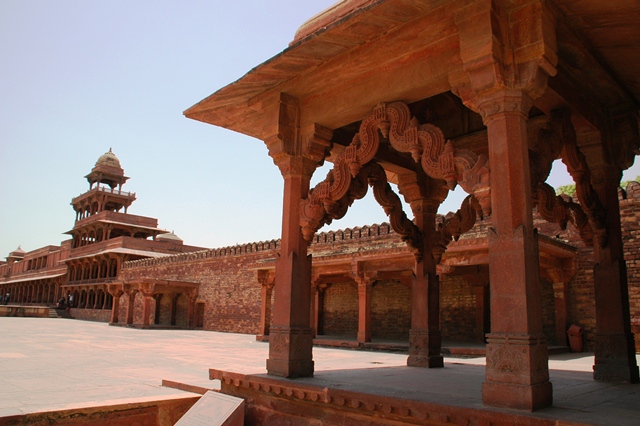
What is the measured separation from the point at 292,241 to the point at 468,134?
9.69 ft

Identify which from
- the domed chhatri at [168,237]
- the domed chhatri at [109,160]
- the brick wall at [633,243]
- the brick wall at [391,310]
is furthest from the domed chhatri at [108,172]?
the brick wall at [633,243]

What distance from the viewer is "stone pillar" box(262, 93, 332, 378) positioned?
5.47 meters

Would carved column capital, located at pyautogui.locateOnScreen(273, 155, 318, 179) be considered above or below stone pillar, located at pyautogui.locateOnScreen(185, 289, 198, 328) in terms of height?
above

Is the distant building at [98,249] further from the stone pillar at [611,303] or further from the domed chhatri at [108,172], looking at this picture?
the stone pillar at [611,303]

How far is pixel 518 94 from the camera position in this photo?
4.04 meters

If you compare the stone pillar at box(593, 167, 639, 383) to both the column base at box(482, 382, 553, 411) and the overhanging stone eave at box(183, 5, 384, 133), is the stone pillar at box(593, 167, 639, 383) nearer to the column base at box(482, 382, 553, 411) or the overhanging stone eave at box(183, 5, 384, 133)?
the column base at box(482, 382, 553, 411)

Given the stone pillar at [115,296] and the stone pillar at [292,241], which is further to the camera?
the stone pillar at [115,296]

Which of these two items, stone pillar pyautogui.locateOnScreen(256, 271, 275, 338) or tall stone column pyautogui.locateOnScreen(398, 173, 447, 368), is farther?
stone pillar pyautogui.locateOnScreen(256, 271, 275, 338)

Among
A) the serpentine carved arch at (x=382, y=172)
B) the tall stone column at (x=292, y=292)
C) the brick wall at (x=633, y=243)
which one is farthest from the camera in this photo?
the brick wall at (x=633, y=243)

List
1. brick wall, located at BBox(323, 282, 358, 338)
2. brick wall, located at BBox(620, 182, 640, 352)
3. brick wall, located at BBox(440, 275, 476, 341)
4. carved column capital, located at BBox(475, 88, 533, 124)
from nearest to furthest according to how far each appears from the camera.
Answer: carved column capital, located at BBox(475, 88, 533, 124) → brick wall, located at BBox(620, 182, 640, 352) → brick wall, located at BBox(440, 275, 476, 341) → brick wall, located at BBox(323, 282, 358, 338)

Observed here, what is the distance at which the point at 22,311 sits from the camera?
35.4m

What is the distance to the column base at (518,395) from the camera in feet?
11.4

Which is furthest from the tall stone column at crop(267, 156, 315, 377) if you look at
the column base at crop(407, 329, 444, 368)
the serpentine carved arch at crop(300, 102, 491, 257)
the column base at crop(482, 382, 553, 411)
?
the column base at crop(482, 382, 553, 411)

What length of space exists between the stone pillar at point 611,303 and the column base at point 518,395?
2.27 meters
